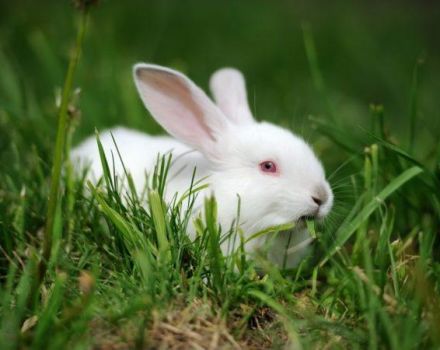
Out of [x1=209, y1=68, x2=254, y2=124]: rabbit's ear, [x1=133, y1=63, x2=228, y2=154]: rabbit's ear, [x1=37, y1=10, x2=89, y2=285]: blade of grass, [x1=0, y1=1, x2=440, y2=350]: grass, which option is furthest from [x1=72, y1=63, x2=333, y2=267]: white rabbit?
[x1=37, y1=10, x2=89, y2=285]: blade of grass

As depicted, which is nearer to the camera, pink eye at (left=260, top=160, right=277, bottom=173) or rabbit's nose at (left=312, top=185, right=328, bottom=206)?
rabbit's nose at (left=312, top=185, right=328, bottom=206)

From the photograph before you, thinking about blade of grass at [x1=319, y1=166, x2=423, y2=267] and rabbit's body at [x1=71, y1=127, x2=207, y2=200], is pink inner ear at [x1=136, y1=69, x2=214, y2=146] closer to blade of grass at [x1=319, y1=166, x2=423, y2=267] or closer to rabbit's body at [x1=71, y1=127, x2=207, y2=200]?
rabbit's body at [x1=71, y1=127, x2=207, y2=200]

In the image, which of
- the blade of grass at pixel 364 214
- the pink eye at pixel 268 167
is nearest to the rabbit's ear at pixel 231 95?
the pink eye at pixel 268 167

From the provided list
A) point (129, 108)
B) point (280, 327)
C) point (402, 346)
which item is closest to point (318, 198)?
point (280, 327)

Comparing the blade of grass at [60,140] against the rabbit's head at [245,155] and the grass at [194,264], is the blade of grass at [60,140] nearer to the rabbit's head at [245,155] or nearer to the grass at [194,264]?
the grass at [194,264]

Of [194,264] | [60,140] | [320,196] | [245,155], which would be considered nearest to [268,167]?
[245,155]

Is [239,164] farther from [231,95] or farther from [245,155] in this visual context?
[231,95]

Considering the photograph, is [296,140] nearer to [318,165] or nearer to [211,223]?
[318,165]
